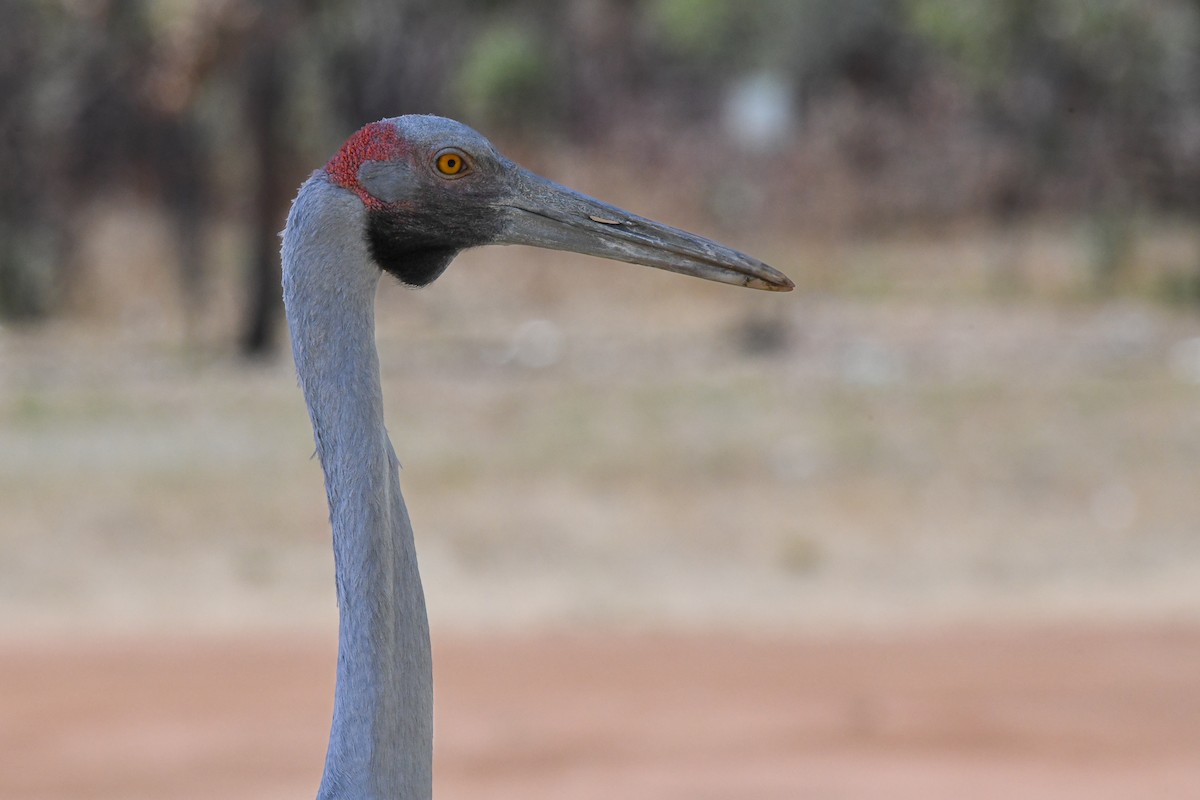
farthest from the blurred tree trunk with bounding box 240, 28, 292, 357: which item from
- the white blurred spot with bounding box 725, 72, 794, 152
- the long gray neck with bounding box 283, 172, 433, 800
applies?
the long gray neck with bounding box 283, 172, 433, 800

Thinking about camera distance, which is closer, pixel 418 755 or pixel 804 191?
pixel 418 755

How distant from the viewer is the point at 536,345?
14703 millimetres

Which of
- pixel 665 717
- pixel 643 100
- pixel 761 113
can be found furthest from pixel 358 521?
pixel 643 100

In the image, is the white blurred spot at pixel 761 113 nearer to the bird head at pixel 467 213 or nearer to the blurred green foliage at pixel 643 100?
the blurred green foliage at pixel 643 100

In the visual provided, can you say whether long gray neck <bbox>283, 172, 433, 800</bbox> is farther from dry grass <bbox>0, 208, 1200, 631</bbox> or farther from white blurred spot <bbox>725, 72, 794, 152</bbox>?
white blurred spot <bbox>725, 72, 794, 152</bbox>

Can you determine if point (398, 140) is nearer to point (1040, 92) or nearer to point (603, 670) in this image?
point (603, 670)

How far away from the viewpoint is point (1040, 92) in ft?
65.5

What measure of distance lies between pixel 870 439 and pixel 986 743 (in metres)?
4.20

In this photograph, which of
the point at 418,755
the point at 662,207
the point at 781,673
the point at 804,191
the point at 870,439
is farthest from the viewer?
the point at 662,207

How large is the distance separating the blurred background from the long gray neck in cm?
370

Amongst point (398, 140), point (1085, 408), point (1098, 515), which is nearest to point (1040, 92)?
point (1085, 408)

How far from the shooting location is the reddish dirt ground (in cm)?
624

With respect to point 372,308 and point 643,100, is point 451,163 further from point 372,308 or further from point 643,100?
point 643,100

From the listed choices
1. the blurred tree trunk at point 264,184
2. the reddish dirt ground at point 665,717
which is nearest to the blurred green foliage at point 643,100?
the blurred tree trunk at point 264,184
